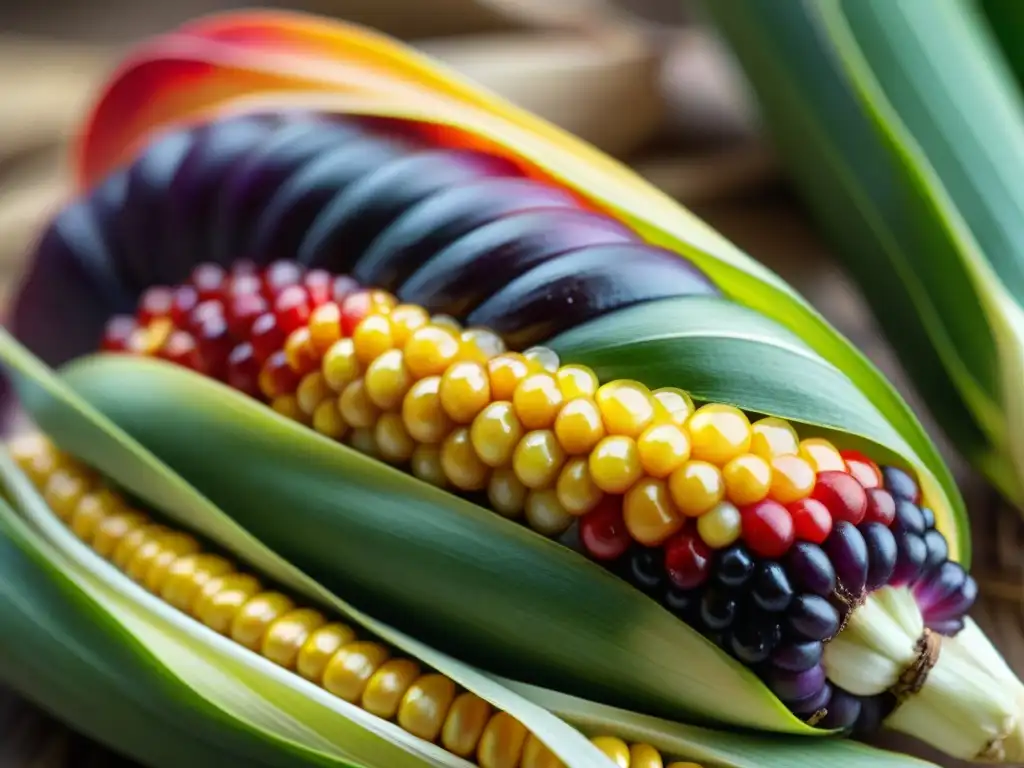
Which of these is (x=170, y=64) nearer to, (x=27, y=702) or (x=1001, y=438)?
(x=27, y=702)

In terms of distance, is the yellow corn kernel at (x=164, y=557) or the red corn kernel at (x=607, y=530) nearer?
the red corn kernel at (x=607, y=530)

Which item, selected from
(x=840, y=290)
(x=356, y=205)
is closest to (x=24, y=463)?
(x=356, y=205)

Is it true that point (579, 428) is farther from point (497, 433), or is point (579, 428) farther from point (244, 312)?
point (244, 312)

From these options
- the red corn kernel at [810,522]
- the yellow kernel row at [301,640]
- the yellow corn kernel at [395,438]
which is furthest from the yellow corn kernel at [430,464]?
the red corn kernel at [810,522]

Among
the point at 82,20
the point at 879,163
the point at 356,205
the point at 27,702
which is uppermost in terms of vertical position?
the point at 879,163

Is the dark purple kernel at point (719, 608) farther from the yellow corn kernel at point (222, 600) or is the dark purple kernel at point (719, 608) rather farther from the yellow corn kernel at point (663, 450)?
the yellow corn kernel at point (222, 600)

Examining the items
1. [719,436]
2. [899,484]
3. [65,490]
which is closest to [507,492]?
[719,436]

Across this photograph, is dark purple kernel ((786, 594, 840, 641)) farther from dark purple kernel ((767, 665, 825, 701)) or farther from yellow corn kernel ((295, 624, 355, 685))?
yellow corn kernel ((295, 624, 355, 685))

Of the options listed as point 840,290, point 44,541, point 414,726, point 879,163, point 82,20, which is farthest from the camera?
point 82,20
